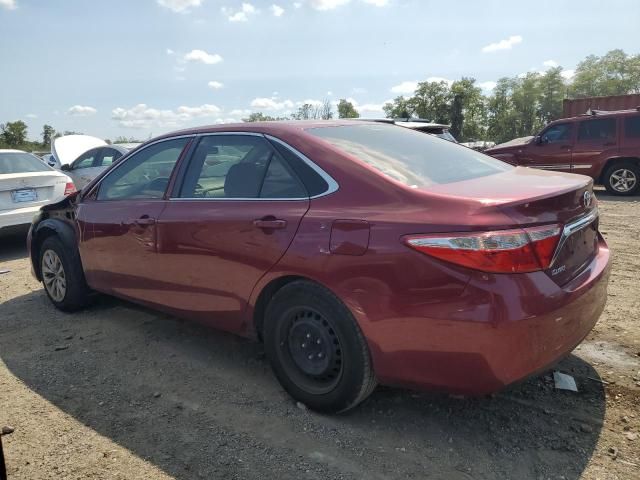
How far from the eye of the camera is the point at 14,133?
45125mm

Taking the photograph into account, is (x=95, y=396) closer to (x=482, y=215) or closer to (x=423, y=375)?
(x=423, y=375)

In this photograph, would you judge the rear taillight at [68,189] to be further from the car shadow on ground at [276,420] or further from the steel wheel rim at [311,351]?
the steel wheel rim at [311,351]

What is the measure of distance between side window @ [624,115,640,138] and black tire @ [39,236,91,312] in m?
11.4

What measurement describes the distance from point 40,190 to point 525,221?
23.3 ft

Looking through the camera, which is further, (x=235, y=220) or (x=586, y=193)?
(x=235, y=220)

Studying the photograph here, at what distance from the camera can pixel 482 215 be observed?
226cm

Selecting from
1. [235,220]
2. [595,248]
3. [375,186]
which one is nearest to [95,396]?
[235,220]

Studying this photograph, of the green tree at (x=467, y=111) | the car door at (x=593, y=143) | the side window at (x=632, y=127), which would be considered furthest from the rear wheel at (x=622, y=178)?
the green tree at (x=467, y=111)

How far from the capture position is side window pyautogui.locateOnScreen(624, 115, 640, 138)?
36.9 feet

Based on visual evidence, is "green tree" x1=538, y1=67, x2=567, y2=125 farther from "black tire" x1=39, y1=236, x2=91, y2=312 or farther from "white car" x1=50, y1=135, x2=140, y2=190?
"black tire" x1=39, y1=236, x2=91, y2=312

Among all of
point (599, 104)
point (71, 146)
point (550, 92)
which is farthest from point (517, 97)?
point (71, 146)

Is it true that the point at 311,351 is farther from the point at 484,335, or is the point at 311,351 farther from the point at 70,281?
the point at 70,281

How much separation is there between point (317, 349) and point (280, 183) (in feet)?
3.15

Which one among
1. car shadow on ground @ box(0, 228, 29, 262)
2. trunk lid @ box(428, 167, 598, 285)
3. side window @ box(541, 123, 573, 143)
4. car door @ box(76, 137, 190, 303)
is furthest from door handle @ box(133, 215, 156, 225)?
side window @ box(541, 123, 573, 143)
